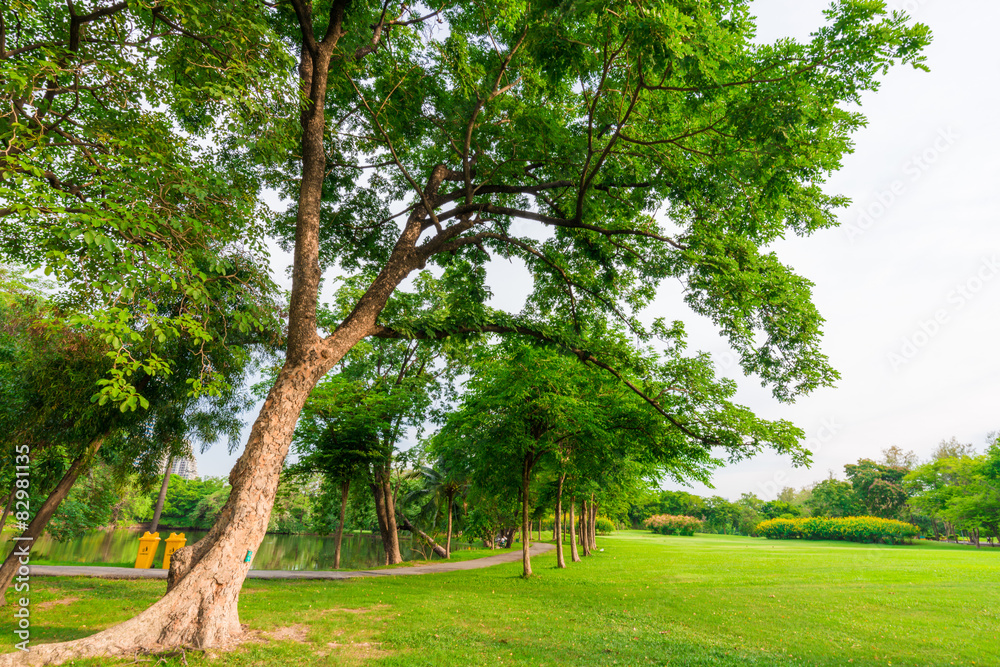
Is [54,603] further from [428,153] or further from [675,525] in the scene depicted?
[675,525]

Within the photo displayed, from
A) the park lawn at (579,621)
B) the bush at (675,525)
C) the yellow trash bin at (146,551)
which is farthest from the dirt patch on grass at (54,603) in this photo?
the bush at (675,525)

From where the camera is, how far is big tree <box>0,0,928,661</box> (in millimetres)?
5402

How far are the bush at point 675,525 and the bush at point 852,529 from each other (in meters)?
13.4

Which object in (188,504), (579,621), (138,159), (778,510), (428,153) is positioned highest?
(428,153)

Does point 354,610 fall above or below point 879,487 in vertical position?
below

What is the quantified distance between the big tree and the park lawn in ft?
6.67

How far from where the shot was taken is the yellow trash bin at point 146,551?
14172mm

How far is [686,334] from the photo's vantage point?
11.1 meters

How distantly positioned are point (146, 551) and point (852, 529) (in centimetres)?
5648

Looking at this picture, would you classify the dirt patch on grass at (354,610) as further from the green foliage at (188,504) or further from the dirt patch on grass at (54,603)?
the green foliage at (188,504)

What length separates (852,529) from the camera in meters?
45.0

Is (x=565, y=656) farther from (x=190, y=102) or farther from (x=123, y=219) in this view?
(x=190, y=102)

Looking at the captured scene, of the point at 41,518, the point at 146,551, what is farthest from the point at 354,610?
the point at 146,551

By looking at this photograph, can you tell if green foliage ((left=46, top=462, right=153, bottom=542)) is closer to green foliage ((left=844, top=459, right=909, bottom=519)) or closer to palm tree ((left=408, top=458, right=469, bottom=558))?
palm tree ((left=408, top=458, right=469, bottom=558))
